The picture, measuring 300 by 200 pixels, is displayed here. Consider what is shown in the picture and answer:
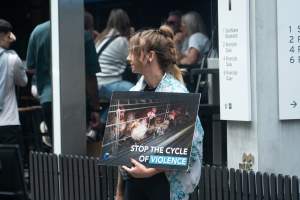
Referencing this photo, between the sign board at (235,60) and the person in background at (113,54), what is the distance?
2.32 m

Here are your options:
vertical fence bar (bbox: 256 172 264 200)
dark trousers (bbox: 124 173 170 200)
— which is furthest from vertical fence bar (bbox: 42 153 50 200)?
dark trousers (bbox: 124 173 170 200)

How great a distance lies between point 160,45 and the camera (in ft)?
15.3

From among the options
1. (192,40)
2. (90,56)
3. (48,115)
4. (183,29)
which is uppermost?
(183,29)

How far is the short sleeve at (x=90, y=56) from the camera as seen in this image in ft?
Answer: 27.3

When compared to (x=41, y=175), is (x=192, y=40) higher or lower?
higher

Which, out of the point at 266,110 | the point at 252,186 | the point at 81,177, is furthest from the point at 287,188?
the point at 81,177

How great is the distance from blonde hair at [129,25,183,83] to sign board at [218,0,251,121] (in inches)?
74.8

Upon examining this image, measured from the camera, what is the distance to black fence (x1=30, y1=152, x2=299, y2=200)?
5.77m

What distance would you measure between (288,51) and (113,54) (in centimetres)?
305

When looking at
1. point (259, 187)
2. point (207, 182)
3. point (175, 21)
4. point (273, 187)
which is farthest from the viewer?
point (175, 21)

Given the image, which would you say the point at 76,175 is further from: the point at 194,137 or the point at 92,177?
the point at 194,137

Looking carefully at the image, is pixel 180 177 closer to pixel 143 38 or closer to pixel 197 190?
pixel 143 38

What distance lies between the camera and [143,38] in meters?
4.66

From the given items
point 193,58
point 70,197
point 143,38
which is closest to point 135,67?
point 143,38
